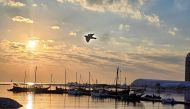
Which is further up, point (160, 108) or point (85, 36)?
point (85, 36)

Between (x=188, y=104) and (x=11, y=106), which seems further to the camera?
(x=188, y=104)

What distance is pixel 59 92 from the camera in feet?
623

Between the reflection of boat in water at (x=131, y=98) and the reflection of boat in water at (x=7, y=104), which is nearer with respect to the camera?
the reflection of boat in water at (x=7, y=104)

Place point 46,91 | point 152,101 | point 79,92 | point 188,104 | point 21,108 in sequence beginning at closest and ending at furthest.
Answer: point 21,108 → point 188,104 → point 152,101 → point 79,92 → point 46,91

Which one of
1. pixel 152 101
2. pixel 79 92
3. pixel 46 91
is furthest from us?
pixel 46 91

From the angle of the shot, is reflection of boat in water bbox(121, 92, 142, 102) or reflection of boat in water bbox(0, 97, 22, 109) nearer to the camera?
reflection of boat in water bbox(0, 97, 22, 109)

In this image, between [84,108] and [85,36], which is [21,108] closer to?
[84,108]

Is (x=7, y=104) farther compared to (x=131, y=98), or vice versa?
(x=131, y=98)

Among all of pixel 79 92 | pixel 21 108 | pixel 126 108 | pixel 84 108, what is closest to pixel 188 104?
pixel 126 108

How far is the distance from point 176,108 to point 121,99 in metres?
34.6

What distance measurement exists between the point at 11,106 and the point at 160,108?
130 feet

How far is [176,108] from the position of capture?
362 ft

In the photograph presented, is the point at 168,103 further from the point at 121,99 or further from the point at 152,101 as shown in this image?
the point at 121,99

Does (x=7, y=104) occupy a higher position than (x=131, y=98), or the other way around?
(x=7, y=104)
